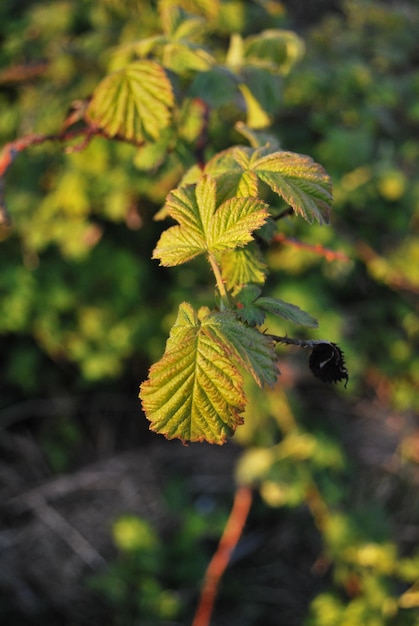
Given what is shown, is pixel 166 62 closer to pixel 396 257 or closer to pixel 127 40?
pixel 127 40

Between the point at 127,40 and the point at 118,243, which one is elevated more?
the point at 127,40

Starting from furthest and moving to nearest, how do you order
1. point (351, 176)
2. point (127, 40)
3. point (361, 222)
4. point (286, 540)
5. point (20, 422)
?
point (20, 422)
point (286, 540)
point (361, 222)
point (351, 176)
point (127, 40)

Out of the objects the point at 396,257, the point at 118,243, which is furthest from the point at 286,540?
the point at 118,243

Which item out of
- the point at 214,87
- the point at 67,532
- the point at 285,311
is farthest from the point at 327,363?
the point at 67,532

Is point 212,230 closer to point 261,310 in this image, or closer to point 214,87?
point 261,310

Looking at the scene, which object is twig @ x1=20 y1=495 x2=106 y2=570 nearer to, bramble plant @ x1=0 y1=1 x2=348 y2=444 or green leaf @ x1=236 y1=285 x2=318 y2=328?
bramble plant @ x1=0 y1=1 x2=348 y2=444

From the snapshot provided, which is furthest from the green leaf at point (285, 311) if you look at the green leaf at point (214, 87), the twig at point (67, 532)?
the twig at point (67, 532)
